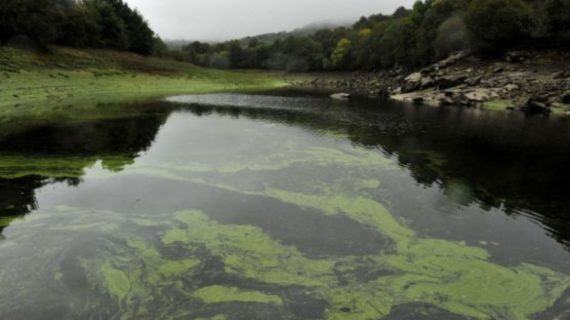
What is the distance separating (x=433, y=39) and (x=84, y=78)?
64.2 metres

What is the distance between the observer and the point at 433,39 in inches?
3076

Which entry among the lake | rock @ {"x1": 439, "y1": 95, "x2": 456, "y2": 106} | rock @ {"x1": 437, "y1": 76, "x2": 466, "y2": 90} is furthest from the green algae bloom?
rock @ {"x1": 437, "y1": 76, "x2": 466, "y2": 90}

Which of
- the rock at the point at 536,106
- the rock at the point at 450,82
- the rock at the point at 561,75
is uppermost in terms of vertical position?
the rock at the point at 561,75

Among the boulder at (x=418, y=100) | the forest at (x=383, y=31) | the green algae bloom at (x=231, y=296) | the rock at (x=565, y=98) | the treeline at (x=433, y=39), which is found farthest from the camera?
the forest at (x=383, y=31)

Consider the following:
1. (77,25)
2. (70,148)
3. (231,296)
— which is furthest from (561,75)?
(77,25)

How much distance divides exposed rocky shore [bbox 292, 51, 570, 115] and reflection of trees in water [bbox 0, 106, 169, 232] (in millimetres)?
37188

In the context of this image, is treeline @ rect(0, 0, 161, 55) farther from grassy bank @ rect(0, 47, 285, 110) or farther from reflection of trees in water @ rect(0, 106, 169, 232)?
reflection of trees in water @ rect(0, 106, 169, 232)

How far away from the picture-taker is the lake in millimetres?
7918

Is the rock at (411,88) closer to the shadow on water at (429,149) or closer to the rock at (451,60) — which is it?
the rock at (451,60)

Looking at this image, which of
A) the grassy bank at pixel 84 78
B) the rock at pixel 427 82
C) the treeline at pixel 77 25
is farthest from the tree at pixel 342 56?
the rock at pixel 427 82

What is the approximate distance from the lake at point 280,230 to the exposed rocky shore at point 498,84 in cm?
2394

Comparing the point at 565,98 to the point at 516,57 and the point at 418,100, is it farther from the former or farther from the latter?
the point at 516,57

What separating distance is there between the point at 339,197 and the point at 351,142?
34.2 feet

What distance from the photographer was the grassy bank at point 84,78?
42.8 meters
